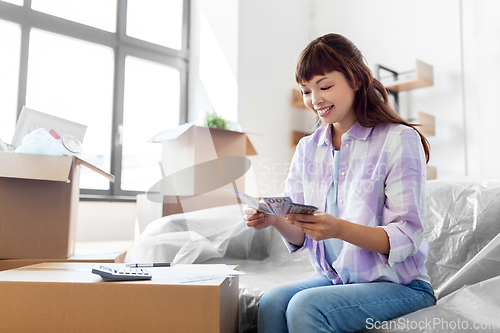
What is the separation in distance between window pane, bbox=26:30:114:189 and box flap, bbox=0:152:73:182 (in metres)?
1.21

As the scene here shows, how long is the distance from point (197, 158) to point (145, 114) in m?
1.08

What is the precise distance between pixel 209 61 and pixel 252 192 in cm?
104

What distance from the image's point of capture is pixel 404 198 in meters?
0.79

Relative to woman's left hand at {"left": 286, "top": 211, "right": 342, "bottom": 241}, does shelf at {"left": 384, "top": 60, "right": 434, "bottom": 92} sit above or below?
above

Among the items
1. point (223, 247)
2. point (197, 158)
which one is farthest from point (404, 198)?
point (197, 158)

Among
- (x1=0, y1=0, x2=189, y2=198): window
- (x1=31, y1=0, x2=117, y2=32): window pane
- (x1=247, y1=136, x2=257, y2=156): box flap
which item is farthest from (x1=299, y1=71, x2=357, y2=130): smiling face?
(x1=31, y1=0, x2=117, y2=32): window pane

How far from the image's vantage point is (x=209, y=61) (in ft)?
9.40

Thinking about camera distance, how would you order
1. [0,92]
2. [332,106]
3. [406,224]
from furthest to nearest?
[0,92] → [332,106] → [406,224]

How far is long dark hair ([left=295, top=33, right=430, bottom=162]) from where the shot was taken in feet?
2.91

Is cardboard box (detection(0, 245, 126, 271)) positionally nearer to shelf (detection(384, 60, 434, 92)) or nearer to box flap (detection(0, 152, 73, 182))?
box flap (detection(0, 152, 73, 182))

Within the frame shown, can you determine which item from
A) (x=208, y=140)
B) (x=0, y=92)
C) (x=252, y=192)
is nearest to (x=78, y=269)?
(x=208, y=140)

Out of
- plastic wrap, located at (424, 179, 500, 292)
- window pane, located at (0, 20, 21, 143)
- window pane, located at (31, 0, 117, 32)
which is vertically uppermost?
window pane, located at (31, 0, 117, 32)

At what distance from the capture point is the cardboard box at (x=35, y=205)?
112 cm

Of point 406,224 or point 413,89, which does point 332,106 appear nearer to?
point 406,224
